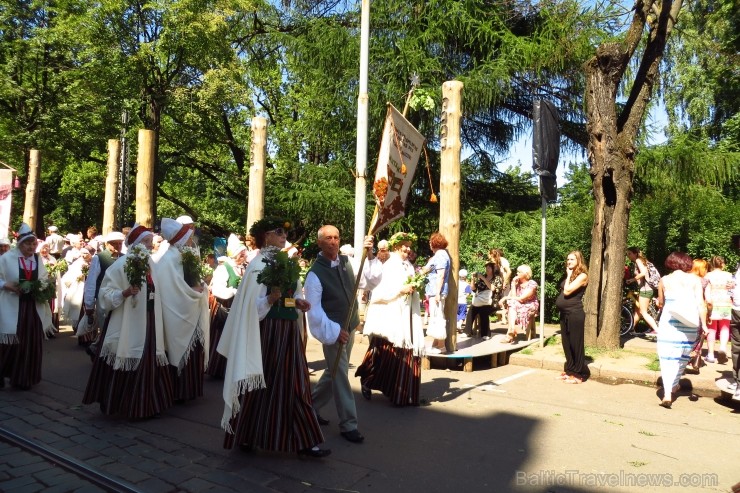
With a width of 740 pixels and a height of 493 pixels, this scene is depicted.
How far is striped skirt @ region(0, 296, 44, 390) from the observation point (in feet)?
23.9

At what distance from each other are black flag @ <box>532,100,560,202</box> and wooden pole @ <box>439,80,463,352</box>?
1633mm

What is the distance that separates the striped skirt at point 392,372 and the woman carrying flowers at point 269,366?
2.00 metres

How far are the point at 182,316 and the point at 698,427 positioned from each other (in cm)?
561

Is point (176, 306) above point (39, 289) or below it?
below

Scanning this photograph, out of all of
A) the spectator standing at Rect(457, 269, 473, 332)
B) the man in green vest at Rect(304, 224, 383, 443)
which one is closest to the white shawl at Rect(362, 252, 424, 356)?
the man in green vest at Rect(304, 224, 383, 443)

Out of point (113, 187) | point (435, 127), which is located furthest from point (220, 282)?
point (435, 127)

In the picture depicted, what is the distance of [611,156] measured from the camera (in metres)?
10.1

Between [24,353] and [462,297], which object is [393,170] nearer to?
[24,353]

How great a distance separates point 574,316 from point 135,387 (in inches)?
224

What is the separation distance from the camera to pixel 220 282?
8.00 m

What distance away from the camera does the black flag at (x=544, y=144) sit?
34.5 feet

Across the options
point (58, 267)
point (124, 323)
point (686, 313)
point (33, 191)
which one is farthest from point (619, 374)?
point (33, 191)

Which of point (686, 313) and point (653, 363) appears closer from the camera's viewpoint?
point (686, 313)

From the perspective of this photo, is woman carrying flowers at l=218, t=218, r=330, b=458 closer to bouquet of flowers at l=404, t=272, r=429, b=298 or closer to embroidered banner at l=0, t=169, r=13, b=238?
bouquet of flowers at l=404, t=272, r=429, b=298
